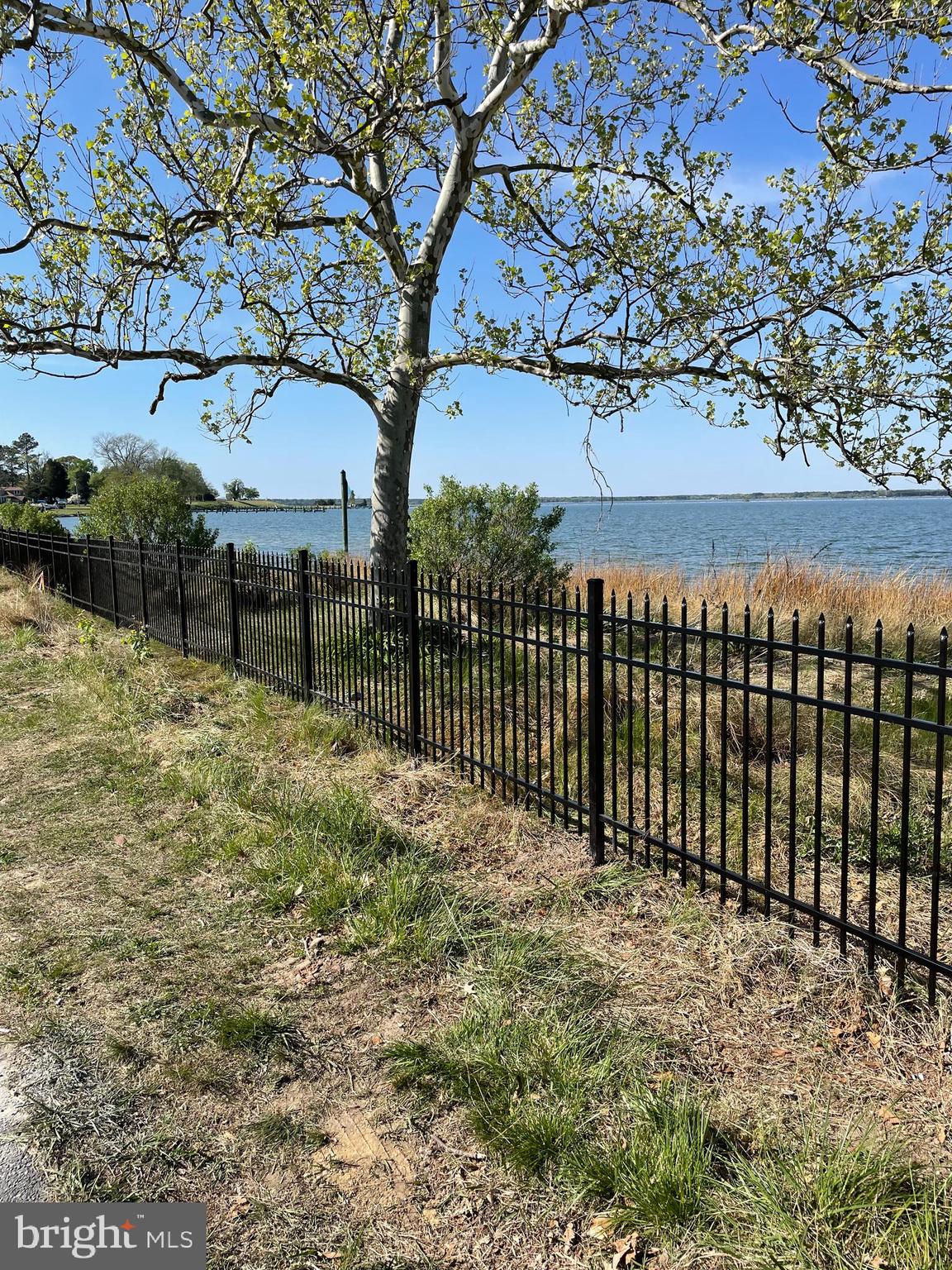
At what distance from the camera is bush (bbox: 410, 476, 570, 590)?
1224 cm

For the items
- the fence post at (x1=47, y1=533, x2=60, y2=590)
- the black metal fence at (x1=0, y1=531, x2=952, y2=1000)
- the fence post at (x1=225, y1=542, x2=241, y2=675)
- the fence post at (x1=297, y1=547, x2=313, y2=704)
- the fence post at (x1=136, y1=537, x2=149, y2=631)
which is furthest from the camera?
the fence post at (x1=47, y1=533, x2=60, y2=590)

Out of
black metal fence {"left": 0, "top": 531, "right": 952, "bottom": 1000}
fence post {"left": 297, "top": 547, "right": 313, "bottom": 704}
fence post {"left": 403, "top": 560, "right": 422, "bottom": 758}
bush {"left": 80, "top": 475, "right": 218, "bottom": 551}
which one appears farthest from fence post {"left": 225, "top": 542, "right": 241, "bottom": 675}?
bush {"left": 80, "top": 475, "right": 218, "bottom": 551}

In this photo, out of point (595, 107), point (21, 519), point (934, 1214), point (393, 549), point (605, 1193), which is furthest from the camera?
point (21, 519)

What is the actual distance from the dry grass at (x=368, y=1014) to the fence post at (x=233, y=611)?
3737mm

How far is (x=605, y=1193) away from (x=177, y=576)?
32.9ft

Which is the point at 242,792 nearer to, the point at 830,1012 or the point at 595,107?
the point at 830,1012

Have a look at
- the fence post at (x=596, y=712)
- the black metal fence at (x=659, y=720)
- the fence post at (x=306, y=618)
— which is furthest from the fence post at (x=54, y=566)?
the fence post at (x=596, y=712)

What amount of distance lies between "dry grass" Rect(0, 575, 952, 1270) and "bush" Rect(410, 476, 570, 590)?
6556 millimetres

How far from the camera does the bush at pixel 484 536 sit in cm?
1224

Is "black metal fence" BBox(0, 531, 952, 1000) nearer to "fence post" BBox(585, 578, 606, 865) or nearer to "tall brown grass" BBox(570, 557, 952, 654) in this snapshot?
"fence post" BBox(585, 578, 606, 865)

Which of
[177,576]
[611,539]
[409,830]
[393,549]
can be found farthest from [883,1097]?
[611,539]

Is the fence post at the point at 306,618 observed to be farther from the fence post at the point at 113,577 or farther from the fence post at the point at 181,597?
the fence post at the point at 113,577

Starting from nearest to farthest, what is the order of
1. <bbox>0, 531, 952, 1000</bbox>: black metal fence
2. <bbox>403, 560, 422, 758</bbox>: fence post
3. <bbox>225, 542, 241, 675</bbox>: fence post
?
1. <bbox>0, 531, 952, 1000</bbox>: black metal fence
2. <bbox>403, 560, 422, 758</bbox>: fence post
3. <bbox>225, 542, 241, 675</bbox>: fence post

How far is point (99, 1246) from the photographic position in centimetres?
246
